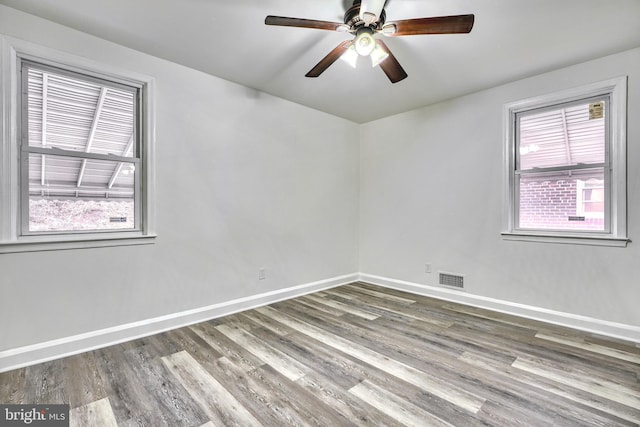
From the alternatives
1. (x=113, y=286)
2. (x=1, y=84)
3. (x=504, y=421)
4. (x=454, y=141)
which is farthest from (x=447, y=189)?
(x=1, y=84)

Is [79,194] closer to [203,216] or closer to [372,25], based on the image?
[203,216]

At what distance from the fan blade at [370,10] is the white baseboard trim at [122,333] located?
9.48 feet

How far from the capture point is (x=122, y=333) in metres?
2.54

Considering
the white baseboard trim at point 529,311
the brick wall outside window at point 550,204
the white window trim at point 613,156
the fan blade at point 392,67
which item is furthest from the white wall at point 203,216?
the white window trim at point 613,156

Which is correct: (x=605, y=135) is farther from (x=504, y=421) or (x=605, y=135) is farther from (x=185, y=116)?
(x=185, y=116)

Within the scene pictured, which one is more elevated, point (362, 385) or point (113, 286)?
point (113, 286)

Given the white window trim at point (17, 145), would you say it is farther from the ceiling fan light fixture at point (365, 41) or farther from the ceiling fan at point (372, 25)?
the ceiling fan light fixture at point (365, 41)

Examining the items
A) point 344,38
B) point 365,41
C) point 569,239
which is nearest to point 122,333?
point 365,41

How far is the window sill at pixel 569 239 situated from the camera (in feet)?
8.76

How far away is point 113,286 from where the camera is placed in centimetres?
254

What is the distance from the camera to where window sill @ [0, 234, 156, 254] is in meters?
2.14

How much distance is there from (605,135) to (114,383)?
14.8ft

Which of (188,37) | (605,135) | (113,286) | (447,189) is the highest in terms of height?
(188,37)

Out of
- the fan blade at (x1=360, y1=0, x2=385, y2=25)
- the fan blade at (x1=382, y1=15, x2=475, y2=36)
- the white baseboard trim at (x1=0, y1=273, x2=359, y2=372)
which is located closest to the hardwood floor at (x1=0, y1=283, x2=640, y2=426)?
the white baseboard trim at (x1=0, y1=273, x2=359, y2=372)
